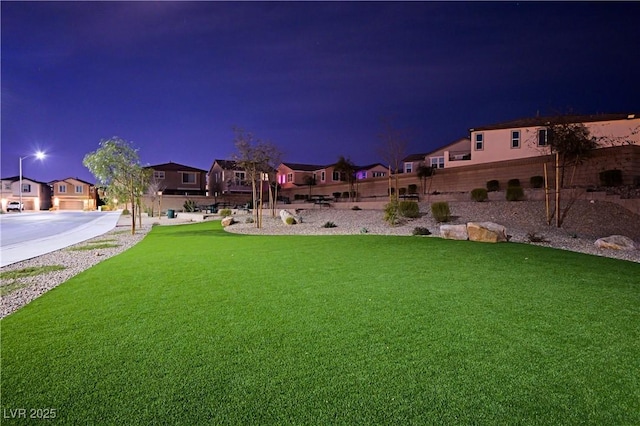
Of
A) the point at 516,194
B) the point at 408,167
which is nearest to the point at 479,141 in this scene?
the point at 516,194

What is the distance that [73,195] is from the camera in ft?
215

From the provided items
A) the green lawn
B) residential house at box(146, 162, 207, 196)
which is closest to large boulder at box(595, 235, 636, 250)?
the green lawn

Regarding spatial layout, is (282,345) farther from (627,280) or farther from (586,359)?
(627,280)

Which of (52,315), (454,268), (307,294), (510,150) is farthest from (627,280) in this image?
(510,150)

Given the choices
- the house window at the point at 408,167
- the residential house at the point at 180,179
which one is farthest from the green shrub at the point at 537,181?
the residential house at the point at 180,179

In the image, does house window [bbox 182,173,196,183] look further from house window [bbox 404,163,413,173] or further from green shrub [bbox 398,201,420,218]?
green shrub [bbox 398,201,420,218]

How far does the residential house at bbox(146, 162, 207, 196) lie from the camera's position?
169 feet

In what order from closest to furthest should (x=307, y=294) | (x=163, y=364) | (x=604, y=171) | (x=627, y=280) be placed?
(x=163, y=364) < (x=307, y=294) < (x=627, y=280) < (x=604, y=171)

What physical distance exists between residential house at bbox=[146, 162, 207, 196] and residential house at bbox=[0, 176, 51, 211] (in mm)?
29842

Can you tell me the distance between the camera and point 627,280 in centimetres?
606

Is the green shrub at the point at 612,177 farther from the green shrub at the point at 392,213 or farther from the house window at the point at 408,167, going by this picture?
the house window at the point at 408,167

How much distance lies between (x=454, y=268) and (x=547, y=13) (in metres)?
19.9

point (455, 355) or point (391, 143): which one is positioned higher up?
point (391, 143)

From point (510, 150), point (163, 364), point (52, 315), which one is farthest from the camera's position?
point (510, 150)
